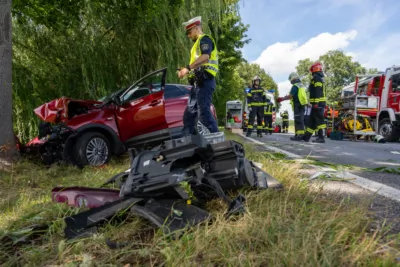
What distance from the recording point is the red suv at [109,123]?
472 cm

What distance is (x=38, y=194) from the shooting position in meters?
3.24

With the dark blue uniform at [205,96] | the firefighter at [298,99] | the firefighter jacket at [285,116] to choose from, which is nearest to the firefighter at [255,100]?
the firefighter at [298,99]

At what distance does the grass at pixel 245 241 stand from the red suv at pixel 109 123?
264 cm

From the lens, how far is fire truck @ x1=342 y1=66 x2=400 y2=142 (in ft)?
35.5

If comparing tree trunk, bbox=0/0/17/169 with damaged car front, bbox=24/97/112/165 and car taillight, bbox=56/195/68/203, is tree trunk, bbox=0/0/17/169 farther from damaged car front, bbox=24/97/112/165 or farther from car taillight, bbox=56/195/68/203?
car taillight, bbox=56/195/68/203

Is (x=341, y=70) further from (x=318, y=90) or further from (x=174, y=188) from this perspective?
(x=174, y=188)

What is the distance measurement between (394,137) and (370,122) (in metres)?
1.21

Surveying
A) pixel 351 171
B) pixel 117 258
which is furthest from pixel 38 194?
pixel 351 171

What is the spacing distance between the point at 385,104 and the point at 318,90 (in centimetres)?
515

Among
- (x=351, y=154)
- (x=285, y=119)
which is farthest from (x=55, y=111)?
(x=285, y=119)

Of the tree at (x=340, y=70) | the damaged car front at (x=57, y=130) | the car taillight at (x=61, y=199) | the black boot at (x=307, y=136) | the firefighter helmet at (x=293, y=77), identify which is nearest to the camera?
the car taillight at (x=61, y=199)

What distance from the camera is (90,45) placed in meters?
5.77

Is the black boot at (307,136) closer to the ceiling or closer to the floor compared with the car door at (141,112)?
closer to the floor

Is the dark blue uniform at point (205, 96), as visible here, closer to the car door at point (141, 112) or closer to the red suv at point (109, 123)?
the red suv at point (109, 123)
